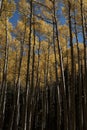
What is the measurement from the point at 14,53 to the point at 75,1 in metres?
10.2

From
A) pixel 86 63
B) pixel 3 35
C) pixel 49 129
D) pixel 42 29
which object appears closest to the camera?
pixel 86 63

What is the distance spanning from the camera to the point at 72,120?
9.56 metres

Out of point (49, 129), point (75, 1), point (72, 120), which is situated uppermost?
point (75, 1)

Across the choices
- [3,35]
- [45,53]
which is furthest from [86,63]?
[45,53]

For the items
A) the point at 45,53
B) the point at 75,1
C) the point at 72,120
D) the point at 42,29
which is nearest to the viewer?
the point at 72,120

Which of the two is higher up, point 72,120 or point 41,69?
point 41,69

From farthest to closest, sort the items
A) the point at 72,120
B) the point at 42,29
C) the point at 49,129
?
1. the point at 49,129
2. the point at 42,29
3. the point at 72,120

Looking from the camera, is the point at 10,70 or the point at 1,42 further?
the point at 10,70

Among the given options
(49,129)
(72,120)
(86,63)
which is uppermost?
(86,63)

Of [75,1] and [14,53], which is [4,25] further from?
[14,53]

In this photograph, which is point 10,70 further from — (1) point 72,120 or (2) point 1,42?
(1) point 72,120

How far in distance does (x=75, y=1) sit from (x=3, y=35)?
19.8ft

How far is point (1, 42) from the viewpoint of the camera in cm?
1952

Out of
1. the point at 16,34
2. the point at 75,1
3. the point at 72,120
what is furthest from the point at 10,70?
the point at 72,120
